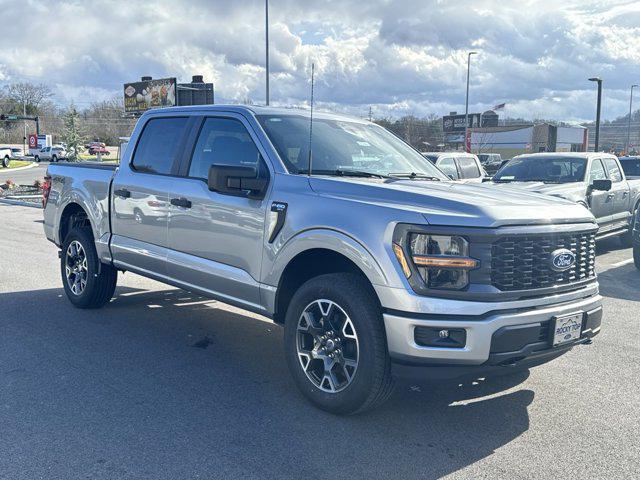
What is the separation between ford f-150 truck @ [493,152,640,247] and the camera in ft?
34.1

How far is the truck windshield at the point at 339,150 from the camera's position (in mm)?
4750

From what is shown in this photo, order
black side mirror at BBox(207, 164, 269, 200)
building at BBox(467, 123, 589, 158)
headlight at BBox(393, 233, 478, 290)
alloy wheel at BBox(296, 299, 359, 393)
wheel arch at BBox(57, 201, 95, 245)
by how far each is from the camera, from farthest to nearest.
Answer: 1. building at BBox(467, 123, 589, 158)
2. wheel arch at BBox(57, 201, 95, 245)
3. black side mirror at BBox(207, 164, 269, 200)
4. alloy wheel at BBox(296, 299, 359, 393)
5. headlight at BBox(393, 233, 478, 290)

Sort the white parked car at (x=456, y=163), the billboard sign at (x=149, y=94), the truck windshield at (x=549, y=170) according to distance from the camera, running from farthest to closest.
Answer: the billboard sign at (x=149, y=94)
the white parked car at (x=456, y=163)
the truck windshield at (x=549, y=170)

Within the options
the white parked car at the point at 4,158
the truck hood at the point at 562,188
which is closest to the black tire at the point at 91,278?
the truck hood at the point at 562,188

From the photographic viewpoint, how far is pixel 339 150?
4992 millimetres

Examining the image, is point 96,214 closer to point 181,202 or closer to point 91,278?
point 91,278

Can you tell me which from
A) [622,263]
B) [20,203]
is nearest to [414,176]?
[622,263]

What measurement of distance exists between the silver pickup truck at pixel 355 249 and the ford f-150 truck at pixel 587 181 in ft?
18.8

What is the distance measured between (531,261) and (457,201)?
58 cm

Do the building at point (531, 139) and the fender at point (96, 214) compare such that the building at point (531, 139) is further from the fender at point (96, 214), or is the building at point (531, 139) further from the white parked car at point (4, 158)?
the fender at point (96, 214)

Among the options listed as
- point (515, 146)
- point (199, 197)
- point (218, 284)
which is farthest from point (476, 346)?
point (515, 146)

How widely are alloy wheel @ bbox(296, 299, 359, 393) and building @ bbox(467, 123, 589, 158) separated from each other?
69245 mm

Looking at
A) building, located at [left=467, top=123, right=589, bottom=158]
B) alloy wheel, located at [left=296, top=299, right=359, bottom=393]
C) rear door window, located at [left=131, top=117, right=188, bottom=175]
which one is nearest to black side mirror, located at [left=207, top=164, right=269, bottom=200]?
alloy wheel, located at [left=296, top=299, right=359, bottom=393]

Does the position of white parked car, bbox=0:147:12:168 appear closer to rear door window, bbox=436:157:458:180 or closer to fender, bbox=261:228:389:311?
rear door window, bbox=436:157:458:180
